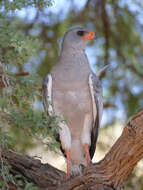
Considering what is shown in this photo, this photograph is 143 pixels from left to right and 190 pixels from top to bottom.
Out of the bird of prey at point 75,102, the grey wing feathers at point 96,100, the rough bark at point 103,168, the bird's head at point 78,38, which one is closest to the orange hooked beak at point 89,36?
the bird's head at point 78,38

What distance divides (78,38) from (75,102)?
130 centimetres

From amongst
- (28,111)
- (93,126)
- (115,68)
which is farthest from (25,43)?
(115,68)

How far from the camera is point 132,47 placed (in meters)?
9.24

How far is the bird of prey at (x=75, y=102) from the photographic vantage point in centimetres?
602

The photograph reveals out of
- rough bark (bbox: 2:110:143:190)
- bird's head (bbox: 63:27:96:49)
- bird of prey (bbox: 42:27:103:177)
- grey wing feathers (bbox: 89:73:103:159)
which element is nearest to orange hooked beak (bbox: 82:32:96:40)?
bird's head (bbox: 63:27:96:49)

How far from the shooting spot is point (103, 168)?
4.63 metres

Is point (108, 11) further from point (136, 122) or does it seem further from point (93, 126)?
point (136, 122)

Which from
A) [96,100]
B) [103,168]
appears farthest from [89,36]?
[103,168]

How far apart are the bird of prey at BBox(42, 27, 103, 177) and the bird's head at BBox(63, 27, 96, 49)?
56mm

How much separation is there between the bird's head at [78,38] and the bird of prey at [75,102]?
0.18 ft

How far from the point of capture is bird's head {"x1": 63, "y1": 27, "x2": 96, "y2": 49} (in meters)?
6.62

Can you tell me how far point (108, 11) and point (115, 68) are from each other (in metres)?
1.57

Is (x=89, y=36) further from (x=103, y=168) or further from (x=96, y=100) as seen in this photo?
(x=103, y=168)

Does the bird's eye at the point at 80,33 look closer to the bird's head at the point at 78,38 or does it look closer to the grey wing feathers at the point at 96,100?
the bird's head at the point at 78,38
